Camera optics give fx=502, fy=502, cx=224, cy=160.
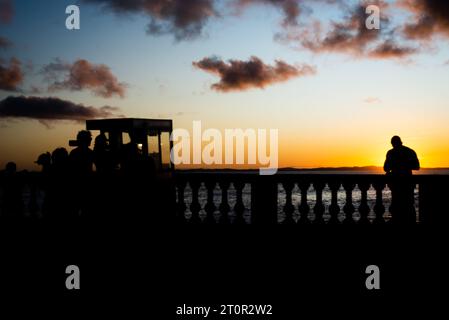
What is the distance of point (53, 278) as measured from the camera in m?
8.20

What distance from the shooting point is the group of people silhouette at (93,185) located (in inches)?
393

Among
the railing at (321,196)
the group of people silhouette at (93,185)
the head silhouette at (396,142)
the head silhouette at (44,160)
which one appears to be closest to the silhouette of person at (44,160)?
the head silhouette at (44,160)

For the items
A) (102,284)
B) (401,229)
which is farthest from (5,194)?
(401,229)

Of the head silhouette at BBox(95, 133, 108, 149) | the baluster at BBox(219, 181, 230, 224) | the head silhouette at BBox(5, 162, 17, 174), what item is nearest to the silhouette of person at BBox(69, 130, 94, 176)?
the head silhouette at BBox(95, 133, 108, 149)

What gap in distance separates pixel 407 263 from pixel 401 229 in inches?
29.5

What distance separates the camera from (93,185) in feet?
33.3

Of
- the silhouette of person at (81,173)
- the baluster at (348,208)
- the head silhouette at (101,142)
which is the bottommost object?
the baluster at (348,208)

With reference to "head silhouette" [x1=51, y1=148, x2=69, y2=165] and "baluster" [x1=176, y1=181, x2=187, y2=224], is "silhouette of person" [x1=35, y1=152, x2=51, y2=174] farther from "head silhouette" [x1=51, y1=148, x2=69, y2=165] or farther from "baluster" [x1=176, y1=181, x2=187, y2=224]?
"baluster" [x1=176, y1=181, x2=187, y2=224]

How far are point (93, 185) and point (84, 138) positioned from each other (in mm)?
965

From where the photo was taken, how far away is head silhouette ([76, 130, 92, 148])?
1005 centimetres

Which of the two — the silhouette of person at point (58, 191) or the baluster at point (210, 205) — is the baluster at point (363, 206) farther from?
the silhouette of person at point (58, 191)
